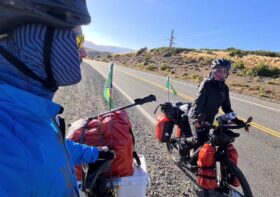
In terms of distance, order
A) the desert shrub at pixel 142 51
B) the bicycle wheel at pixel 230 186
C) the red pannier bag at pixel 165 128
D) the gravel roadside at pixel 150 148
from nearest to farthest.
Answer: the bicycle wheel at pixel 230 186, the gravel roadside at pixel 150 148, the red pannier bag at pixel 165 128, the desert shrub at pixel 142 51

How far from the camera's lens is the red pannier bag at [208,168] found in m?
5.12

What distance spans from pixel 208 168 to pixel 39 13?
4237 mm

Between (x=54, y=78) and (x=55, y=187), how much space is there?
1.34 ft

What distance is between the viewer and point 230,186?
17.5 feet

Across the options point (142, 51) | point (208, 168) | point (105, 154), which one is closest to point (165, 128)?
point (208, 168)

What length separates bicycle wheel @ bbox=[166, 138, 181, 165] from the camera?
680 centimetres

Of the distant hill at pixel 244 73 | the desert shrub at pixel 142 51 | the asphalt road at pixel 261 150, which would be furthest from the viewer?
the desert shrub at pixel 142 51

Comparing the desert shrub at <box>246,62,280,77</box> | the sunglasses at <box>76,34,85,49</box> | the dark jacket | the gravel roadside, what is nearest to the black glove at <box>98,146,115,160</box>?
the sunglasses at <box>76,34,85,49</box>

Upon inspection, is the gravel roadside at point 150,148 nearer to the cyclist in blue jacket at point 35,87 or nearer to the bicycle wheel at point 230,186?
the bicycle wheel at point 230,186

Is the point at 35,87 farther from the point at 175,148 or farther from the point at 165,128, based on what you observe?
the point at 175,148

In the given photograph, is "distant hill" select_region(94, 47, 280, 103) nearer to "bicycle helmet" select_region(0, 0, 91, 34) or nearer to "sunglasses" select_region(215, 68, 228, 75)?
"sunglasses" select_region(215, 68, 228, 75)

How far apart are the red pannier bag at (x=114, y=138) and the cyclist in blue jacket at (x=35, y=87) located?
1644 millimetres

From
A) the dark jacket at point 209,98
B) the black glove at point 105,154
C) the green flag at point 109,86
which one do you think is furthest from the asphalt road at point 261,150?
the black glove at point 105,154

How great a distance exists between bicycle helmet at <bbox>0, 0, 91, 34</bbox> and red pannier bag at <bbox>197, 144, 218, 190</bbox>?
158 inches
